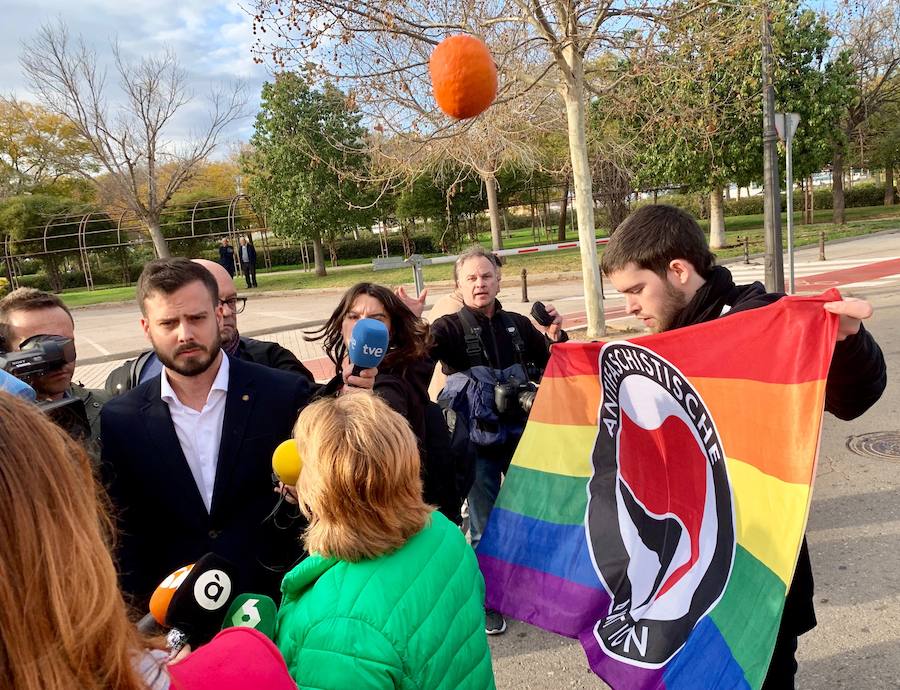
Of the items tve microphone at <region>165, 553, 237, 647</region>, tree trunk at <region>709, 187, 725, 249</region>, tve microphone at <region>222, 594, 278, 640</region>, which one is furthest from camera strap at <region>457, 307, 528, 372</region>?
tree trunk at <region>709, 187, 725, 249</region>

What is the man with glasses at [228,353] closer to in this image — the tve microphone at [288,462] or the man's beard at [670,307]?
the tve microphone at [288,462]

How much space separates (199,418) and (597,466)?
5.26 ft

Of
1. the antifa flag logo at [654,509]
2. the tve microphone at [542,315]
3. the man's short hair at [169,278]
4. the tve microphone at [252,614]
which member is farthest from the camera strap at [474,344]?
the tve microphone at [252,614]

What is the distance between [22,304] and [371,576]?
2.38 metres

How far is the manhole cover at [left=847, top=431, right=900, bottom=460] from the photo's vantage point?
16.9 ft

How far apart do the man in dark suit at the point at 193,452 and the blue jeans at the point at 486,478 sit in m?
1.44

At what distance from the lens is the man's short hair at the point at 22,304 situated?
293 cm

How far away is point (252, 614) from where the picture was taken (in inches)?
54.5

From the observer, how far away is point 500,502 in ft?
9.48

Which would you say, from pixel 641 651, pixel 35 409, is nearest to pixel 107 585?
pixel 35 409

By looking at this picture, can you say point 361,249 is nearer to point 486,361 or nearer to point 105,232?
point 105,232

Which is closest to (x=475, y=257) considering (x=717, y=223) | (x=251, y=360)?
(x=251, y=360)

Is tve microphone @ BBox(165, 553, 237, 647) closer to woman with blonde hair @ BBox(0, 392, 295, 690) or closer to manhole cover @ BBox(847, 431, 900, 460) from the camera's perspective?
woman with blonde hair @ BBox(0, 392, 295, 690)

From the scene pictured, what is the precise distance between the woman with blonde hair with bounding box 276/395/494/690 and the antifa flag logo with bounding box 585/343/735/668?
29.8 inches
